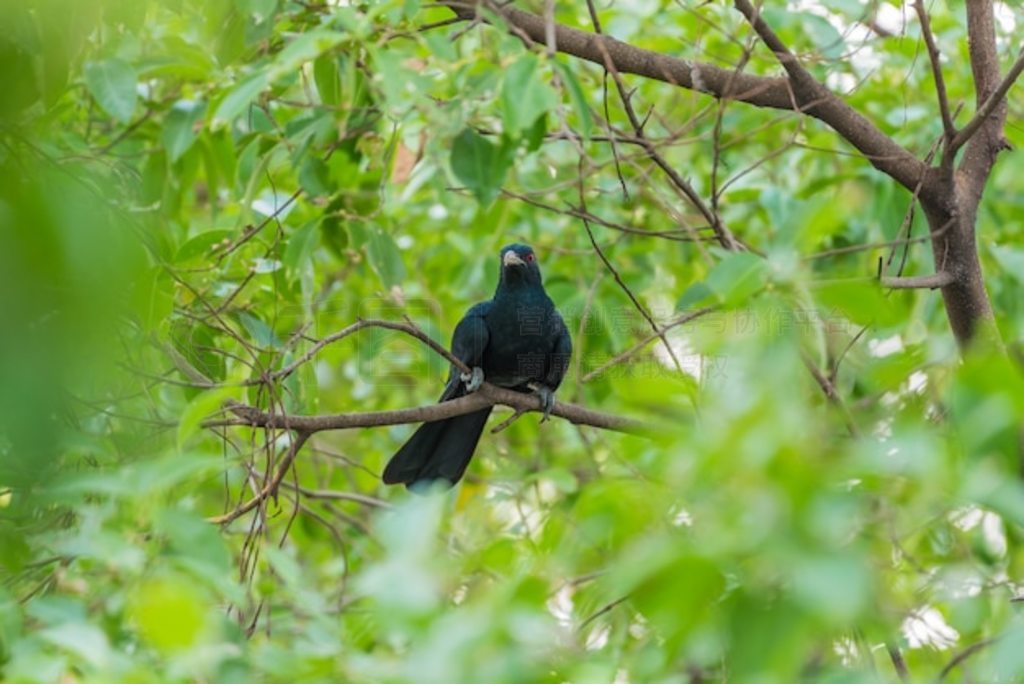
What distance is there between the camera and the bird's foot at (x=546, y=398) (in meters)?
3.92

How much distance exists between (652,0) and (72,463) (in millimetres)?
3109

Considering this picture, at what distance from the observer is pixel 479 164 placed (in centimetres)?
265

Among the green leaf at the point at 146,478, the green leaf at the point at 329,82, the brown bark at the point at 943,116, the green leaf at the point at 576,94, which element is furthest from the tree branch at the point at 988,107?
the green leaf at the point at 146,478

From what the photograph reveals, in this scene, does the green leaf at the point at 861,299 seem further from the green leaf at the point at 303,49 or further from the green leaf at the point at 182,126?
A: the green leaf at the point at 182,126

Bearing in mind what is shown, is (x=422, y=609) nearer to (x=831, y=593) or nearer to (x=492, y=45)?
(x=831, y=593)

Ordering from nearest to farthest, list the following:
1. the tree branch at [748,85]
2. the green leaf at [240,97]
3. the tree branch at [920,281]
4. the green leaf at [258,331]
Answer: the green leaf at [240,97] → the tree branch at [920,281] → the tree branch at [748,85] → the green leaf at [258,331]

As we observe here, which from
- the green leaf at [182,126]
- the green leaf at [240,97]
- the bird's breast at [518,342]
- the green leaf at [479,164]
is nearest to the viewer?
the green leaf at [240,97]

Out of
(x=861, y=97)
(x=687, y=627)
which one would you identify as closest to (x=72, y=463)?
(x=687, y=627)

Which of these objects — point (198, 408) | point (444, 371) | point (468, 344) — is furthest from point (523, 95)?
point (444, 371)

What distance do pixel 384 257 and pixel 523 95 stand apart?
1.66 metres

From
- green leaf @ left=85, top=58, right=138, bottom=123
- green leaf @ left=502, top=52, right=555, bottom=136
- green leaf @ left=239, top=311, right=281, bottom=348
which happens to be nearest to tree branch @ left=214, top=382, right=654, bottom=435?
green leaf @ left=239, top=311, right=281, bottom=348

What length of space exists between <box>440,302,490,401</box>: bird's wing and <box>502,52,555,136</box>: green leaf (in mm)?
2409

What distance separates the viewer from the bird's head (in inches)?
191

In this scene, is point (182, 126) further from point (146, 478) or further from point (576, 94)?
point (146, 478)
